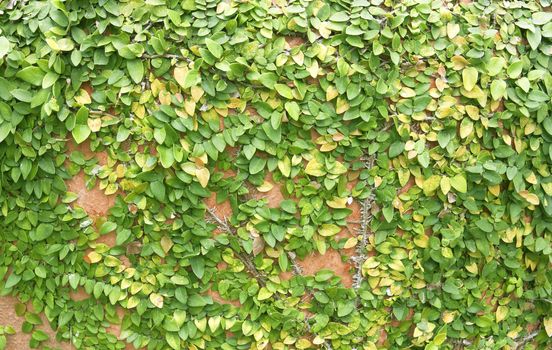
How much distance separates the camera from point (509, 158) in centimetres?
227

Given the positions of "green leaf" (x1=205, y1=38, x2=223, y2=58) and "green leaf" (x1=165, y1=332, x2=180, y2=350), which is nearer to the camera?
"green leaf" (x1=205, y1=38, x2=223, y2=58)

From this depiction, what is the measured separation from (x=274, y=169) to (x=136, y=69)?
0.56 m

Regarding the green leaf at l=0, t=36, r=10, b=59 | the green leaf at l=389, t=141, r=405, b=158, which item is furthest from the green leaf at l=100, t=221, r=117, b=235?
the green leaf at l=389, t=141, r=405, b=158

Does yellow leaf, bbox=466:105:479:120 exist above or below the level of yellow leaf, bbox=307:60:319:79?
below

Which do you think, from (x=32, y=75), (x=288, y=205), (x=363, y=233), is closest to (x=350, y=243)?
(x=363, y=233)

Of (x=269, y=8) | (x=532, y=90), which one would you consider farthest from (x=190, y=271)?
(x=532, y=90)

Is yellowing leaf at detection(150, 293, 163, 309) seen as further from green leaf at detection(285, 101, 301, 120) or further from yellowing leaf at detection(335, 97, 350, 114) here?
yellowing leaf at detection(335, 97, 350, 114)

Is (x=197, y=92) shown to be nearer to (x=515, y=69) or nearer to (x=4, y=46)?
(x=4, y=46)

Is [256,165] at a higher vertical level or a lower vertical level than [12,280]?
higher

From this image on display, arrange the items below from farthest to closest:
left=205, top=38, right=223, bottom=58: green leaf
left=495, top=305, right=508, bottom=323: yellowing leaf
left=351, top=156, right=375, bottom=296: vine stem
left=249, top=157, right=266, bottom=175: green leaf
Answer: left=495, top=305, right=508, bottom=323: yellowing leaf, left=351, top=156, right=375, bottom=296: vine stem, left=249, top=157, right=266, bottom=175: green leaf, left=205, top=38, right=223, bottom=58: green leaf

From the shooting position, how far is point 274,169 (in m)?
2.20

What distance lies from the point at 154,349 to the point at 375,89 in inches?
48.9

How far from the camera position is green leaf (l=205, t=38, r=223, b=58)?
2.04 meters

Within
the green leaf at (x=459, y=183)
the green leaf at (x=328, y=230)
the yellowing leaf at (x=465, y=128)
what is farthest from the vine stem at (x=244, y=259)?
the yellowing leaf at (x=465, y=128)
